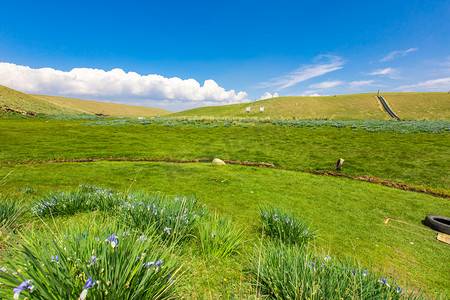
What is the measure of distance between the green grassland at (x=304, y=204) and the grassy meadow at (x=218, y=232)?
0.04 metres

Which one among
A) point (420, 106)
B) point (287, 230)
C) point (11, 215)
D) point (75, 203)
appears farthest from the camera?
point (420, 106)

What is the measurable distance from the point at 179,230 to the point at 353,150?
56.2ft

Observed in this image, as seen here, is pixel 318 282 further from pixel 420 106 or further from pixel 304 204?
pixel 420 106


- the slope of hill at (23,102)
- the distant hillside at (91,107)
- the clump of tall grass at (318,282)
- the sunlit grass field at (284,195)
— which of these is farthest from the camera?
the distant hillside at (91,107)

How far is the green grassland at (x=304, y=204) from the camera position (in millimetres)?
3516

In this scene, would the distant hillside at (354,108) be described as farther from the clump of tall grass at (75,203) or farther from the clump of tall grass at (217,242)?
the clump of tall grass at (75,203)

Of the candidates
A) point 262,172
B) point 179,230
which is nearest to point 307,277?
point 179,230

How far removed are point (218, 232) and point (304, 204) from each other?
4507 mm

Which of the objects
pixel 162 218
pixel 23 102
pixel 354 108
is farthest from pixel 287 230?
pixel 23 102

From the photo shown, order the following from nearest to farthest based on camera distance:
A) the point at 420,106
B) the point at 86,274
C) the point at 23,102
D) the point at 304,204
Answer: the point at 86,274 → the point at 304,204 → the point at 23,102 → the point at 420,106

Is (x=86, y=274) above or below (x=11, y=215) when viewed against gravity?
above

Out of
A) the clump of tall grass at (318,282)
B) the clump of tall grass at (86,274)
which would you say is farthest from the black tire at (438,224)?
the clump of tall grass at (86,274)

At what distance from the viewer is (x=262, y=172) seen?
11.1 meters

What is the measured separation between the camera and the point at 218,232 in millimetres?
3164
